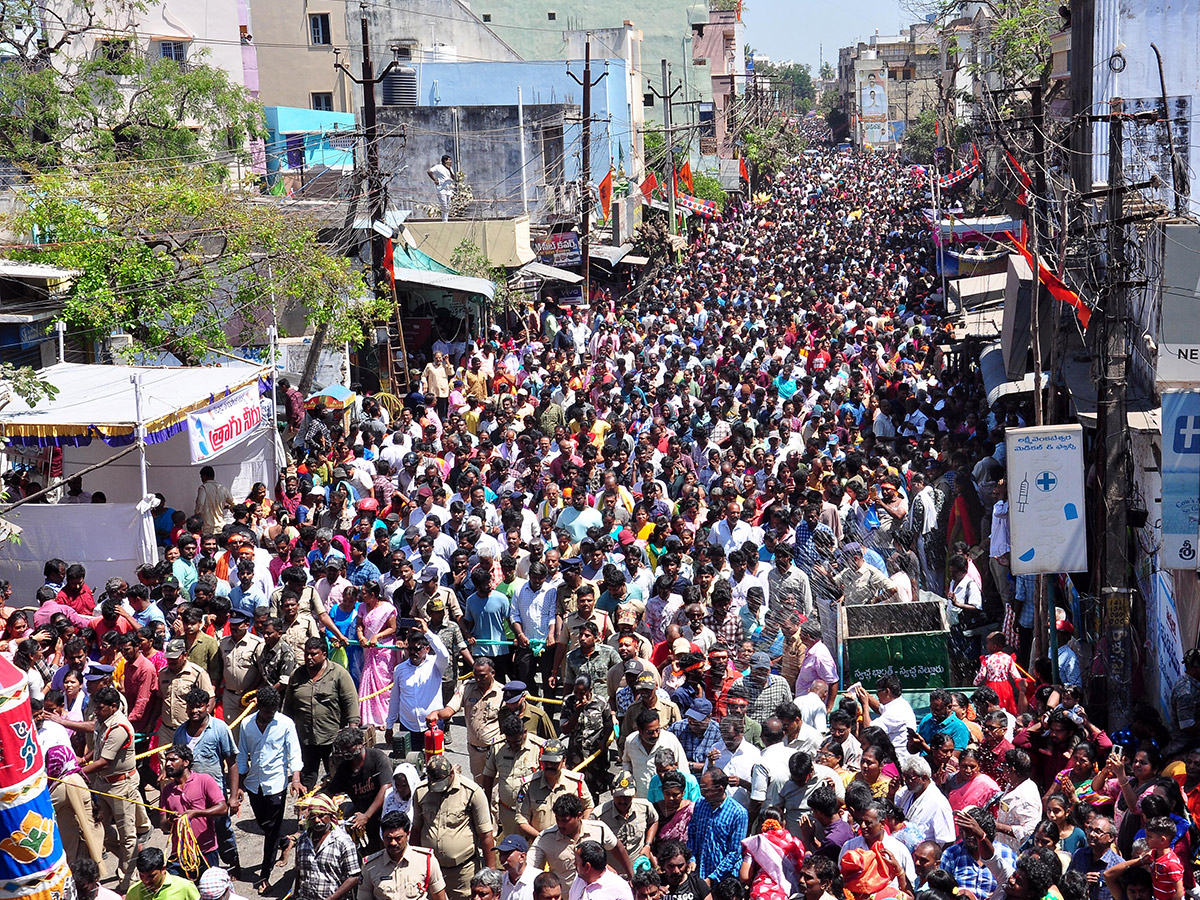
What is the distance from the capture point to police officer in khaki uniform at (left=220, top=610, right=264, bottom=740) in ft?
29.9

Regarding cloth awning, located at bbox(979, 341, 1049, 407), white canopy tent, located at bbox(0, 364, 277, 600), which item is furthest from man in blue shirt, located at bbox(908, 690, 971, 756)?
cloth awning, located at bbox(979, 341, 1049, 407)

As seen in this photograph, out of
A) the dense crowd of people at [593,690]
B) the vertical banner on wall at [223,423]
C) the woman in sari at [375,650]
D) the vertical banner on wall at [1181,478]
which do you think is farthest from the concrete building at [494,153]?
the vertical banner on wall at [1181,478]

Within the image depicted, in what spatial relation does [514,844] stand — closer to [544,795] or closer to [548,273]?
[544,795]

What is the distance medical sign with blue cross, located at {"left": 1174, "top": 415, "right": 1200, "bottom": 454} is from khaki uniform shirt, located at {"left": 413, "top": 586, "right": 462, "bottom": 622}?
4.90 m

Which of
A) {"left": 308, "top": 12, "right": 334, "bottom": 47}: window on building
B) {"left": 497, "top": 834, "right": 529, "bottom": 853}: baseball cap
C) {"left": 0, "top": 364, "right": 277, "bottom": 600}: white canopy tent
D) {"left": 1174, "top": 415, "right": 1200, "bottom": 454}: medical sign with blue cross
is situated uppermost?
{"left": 308, "top": 12, "right": 334, "bottom": 47}: window on building

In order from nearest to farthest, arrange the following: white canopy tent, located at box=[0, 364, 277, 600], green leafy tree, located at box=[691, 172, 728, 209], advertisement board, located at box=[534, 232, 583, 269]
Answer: white canopy tent, located at box=[0, 364, 277, 600] → advertisement board, located at box=[534, 232, 583, 269] → green leafy tree, located at box=[691, 172, 728, 209]

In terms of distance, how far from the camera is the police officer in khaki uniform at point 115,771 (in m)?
8.09

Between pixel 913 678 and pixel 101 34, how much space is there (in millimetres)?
29296

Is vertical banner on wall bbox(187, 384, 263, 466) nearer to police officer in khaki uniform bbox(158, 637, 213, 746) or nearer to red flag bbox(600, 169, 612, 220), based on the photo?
police officer in khaki uniform bbox(158, 637, 213, 746)

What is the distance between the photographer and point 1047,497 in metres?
9.50

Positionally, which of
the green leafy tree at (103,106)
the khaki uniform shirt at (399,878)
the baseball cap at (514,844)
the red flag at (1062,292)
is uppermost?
the green leafy tree at (103,106)

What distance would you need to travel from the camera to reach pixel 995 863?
21.0ft

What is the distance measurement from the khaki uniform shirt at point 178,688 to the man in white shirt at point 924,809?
431 centimetres

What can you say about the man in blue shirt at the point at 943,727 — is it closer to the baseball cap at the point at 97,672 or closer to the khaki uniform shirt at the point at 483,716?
the khaki uniform shirt at the point at 483,716
